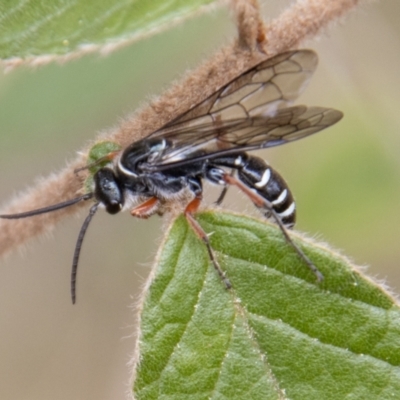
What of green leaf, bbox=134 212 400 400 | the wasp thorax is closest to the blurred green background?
the wasp thorax

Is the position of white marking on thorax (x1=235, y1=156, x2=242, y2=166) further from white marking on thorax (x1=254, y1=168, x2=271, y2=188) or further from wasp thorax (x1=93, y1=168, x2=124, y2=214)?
wasp thorax (x1=93, y1=168, x2=124, y2=214)

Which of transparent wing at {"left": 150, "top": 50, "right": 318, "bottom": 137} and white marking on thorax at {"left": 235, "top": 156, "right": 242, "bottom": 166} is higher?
transparent wing at {"left": 150, "top": 50, "right": 318, "bottom": 137}

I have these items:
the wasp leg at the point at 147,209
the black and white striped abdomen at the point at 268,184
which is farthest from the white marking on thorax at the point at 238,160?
the wasp leg at the point at 147,209

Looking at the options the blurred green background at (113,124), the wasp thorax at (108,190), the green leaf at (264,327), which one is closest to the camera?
the green leaf at (264,327)

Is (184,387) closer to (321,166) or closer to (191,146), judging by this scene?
(191,146)

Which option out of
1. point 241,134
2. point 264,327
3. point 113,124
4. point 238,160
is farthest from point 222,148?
point 113,124

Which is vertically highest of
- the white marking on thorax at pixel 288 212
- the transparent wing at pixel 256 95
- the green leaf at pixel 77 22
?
the green leaf at pixel 77 22

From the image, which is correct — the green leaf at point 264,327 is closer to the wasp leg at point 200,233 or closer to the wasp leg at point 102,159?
the wasp leg at point 200,233
